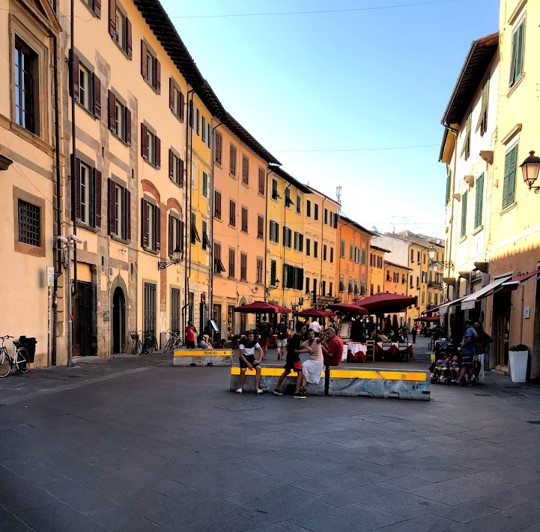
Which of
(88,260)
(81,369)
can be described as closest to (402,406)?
(81,369)

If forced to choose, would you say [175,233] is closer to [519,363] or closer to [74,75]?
[74,75]

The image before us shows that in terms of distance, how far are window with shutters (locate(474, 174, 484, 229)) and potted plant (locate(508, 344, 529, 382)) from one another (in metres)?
7.33

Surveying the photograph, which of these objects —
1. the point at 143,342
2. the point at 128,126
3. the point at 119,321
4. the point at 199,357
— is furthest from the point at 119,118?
the point at 199,357

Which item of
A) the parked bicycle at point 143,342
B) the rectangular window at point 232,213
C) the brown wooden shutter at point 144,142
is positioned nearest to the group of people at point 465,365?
the parked bicycle at point 143,342

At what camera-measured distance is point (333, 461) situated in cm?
644

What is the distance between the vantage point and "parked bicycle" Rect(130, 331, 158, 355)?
75.3 feet

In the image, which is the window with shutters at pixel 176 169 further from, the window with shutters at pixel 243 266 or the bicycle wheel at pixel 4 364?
the bicycle wheel at pixel 4 364

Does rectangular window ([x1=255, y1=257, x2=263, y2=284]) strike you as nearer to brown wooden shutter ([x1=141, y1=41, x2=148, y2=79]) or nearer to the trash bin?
brown wooden shutter ([x1=141, y1=41, x2=148, y2=79])

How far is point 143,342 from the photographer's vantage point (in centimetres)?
2377

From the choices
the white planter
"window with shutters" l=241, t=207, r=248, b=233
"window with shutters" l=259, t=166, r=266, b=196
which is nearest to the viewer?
the white planter

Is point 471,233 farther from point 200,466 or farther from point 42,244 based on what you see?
point 200,466

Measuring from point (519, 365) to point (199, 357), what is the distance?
31.6 feet

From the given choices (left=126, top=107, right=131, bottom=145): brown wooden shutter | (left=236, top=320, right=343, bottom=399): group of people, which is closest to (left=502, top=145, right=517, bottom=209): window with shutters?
(left=236, top=320, right=343, bottom=399): group of people

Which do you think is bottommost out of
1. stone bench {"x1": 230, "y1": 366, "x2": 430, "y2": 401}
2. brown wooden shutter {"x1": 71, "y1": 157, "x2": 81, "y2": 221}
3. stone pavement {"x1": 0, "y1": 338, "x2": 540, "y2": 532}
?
stone pavement {"x1": 0, "y1": 338, "x2": 540, "y2": 532}
